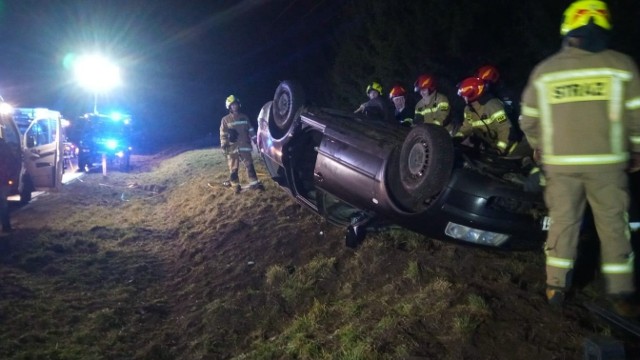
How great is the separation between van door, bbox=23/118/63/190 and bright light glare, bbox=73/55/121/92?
12.3 metres

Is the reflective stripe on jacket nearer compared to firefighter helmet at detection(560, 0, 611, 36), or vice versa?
firefighter helmet at detection(560, 0, 611, 36)

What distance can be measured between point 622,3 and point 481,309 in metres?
6.98

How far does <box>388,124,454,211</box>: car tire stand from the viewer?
12.8ft

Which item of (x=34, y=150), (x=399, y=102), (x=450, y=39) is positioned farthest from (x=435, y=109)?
(x=34, y=150)

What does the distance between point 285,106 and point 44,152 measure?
6338 mm

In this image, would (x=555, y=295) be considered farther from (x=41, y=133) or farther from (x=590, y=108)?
(x=41, y=133)

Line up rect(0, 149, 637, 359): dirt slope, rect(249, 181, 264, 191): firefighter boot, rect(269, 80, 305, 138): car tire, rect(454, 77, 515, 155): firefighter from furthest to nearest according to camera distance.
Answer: rect(249, 181, 264, 191): firefighter boot < rect(269, 80, 305, 138): car tire < rect(454, 77, 515, 155): firefighter < rect(0, 149, 637, 359): dirt slope

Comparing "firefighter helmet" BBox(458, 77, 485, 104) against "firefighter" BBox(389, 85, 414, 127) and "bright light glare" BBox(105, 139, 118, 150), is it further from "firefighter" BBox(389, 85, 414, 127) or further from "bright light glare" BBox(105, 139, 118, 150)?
"bright light glare" BBox(105, 139, 118, 150)

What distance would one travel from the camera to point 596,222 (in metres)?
3.07

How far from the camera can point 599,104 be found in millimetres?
2959

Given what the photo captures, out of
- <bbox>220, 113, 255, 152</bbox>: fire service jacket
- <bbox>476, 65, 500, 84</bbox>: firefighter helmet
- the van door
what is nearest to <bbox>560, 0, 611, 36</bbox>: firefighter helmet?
<bbox>476, 65, 500, 84</bbox>: firefighter helmet

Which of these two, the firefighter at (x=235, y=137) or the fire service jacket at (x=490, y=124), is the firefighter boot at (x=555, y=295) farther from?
the firefighter at (x=235, y=137)

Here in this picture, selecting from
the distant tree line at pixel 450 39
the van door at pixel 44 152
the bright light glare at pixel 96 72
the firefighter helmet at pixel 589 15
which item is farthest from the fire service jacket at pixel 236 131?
the bright light glare at pixel 96 72

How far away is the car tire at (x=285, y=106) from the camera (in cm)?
634
